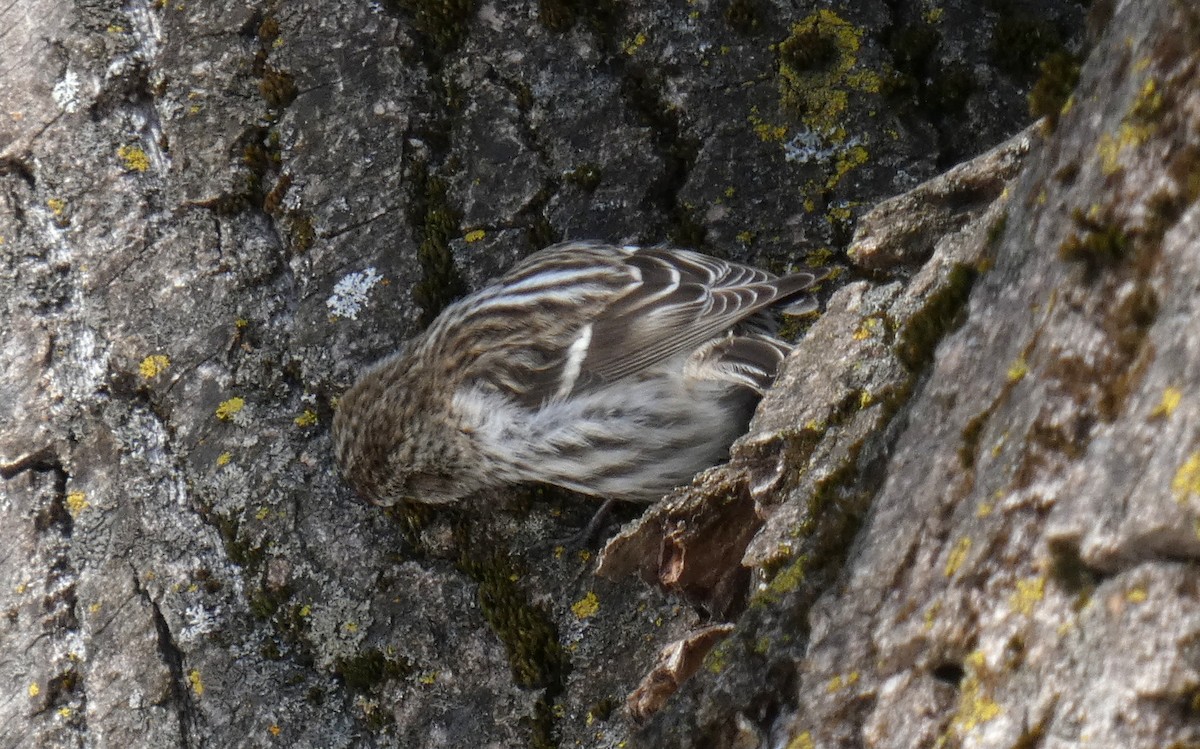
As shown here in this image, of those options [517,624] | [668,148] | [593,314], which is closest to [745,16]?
[668,148]

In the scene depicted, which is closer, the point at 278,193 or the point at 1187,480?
the point at 1187,480

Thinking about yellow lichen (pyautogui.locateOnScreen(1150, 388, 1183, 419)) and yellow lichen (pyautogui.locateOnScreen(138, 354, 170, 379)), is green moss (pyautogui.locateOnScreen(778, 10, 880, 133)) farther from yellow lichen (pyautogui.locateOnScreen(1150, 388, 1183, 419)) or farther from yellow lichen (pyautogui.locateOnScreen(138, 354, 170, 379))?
yellow lichen (pyautogui.locateOnScreen(1150, 388, 1183, 419))

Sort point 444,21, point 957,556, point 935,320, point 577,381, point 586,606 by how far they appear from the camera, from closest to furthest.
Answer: point 957,556 → point 935,320 → point 586,606 → point 444,21 → point 577,381

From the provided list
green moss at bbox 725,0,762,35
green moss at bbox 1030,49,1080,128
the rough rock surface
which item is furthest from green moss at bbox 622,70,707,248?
green moss at bbox 1030,49,1080,128

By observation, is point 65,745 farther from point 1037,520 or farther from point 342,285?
point 1037,520

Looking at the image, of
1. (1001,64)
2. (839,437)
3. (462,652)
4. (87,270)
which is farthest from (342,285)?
(1001,64)

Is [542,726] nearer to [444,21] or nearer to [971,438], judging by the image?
[971,438]
